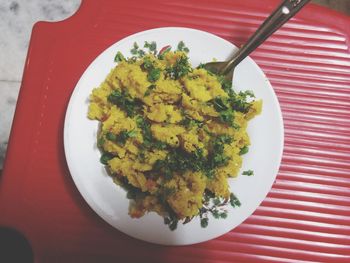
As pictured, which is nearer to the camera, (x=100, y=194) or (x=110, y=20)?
(x=100, y=194)

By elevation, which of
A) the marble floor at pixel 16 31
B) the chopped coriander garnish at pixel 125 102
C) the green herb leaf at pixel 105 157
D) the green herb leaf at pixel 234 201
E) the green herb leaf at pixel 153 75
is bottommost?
the green herb leaf at pixel 234 201

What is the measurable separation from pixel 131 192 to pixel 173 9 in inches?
22.1

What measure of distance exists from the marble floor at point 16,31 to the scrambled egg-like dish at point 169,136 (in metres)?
0.48

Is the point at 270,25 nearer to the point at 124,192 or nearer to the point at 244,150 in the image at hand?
the point at 244,150

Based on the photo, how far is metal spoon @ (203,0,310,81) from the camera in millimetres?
816

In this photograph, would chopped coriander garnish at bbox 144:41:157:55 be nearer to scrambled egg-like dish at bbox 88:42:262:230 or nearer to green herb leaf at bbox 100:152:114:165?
scrambled egg-like dish at bbox 88:42:262:230

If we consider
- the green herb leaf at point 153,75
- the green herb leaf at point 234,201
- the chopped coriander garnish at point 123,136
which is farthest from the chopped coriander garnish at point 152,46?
the green herb leaf at point 234,201

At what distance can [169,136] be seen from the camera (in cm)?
82

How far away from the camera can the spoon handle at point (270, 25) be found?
2.67ft

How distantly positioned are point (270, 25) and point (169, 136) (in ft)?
1.13

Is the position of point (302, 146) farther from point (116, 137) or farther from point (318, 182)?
point (116, 137)

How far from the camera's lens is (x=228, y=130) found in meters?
0.84

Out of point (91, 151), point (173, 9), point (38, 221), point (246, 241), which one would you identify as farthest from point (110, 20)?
point (246, 241)

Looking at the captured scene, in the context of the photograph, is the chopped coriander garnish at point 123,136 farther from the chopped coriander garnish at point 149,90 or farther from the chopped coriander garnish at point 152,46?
the chopped coriander garnish at point 152,46
